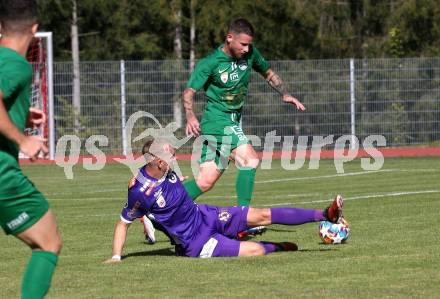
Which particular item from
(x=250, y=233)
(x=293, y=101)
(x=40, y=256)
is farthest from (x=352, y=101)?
(x=40, y=256)

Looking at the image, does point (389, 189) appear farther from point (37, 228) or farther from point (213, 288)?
point (37, 228)

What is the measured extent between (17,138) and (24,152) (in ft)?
0.44

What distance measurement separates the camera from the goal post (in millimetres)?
26984

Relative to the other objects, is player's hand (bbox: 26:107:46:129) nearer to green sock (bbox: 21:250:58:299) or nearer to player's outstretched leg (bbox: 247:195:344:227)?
green sock (bbox: 21:250:58:299)

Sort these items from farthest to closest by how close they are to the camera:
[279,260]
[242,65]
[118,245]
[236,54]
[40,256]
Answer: [242,65]
[236,54]
[118,245]
[279,260]
[40,256]

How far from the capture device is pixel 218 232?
10.6 metres

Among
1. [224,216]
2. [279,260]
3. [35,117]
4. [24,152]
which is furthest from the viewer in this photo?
[224,216]

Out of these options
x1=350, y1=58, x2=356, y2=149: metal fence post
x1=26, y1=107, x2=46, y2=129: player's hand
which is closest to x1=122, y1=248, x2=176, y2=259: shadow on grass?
x1=26, y1=107, x2=46, y2=129: player's hand

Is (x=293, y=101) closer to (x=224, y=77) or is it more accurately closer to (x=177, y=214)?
(x=224, y=77)

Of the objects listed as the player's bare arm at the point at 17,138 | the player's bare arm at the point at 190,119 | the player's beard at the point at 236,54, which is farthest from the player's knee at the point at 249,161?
the player's bare arm at the point at 17,138

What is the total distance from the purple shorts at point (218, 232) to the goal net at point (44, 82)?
16.4m

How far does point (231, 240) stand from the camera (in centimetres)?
1024

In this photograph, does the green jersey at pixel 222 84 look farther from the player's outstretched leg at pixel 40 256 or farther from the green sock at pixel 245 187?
the player's outstretched leg at pixel 40 256

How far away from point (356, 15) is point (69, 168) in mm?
18755
